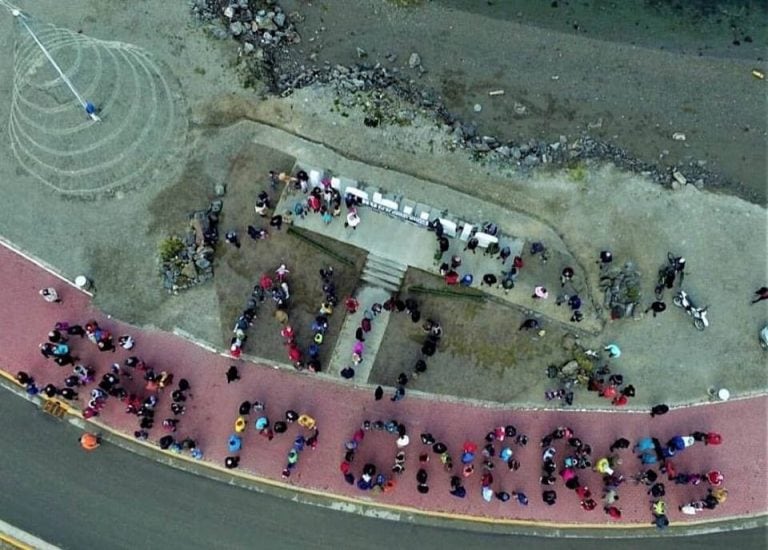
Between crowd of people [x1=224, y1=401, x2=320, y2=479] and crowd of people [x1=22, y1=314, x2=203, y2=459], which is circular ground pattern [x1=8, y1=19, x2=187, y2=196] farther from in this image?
crowd of people [x1=224, y1=401, x2=320, y2=479]

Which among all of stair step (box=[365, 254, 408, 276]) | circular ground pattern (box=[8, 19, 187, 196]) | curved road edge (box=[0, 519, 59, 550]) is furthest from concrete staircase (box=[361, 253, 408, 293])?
curved road edge (box=[0, 519, 59, 550])

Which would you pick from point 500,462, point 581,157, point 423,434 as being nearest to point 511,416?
point 500,462

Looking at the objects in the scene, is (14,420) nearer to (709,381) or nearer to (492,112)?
(492,112)

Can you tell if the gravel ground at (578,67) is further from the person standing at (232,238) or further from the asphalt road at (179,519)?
the asphalt road at (179,519)

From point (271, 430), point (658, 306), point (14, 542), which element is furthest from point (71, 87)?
point (658, 306)

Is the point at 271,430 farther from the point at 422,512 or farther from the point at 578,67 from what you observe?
the point at 578,67

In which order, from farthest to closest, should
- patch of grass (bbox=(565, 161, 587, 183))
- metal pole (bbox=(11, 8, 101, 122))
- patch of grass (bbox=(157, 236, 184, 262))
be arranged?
patch of grass (bbox=(565, 161, 587, 183)) → metal pole (bbox=(11, 8, 101, 122)) → patch of grass (bbox=(157, 236, 184, 262))

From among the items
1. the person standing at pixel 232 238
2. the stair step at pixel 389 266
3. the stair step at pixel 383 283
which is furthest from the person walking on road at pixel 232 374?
the stair step at pixel 389 266
